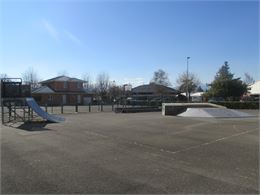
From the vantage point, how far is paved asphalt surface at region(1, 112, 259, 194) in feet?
17.5

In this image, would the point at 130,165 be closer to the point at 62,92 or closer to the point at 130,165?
the point at 130,165

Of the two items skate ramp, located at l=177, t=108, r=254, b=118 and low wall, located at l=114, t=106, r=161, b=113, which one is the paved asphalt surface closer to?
skate ramp, located at l=177, t=108, r=254, b=118

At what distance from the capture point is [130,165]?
6953 mm

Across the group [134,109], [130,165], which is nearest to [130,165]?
[130,165]

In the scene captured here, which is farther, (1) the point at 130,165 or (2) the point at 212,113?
(2) the point at 212,113

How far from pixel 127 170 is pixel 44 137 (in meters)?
6.04

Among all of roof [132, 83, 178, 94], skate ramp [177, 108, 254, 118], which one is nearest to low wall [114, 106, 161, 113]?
skate ramp [177, 108, 254, 118]

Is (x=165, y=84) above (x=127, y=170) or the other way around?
above

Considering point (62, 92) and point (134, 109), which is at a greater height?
point (62, 92)

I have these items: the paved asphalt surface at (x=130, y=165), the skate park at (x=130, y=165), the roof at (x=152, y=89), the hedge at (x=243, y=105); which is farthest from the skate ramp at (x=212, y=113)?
the roof at (x=152, y=89)

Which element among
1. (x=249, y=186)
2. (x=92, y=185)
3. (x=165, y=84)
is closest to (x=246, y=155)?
(x=249, y=186)

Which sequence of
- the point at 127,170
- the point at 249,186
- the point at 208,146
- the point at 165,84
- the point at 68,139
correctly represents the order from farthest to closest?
the point at 165,84 < the point at 68,139 < the point at 208,146 < the point at 127,170 < the point at 249,186

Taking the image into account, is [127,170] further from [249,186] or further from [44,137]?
[44,137]

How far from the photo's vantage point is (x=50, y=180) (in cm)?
574
